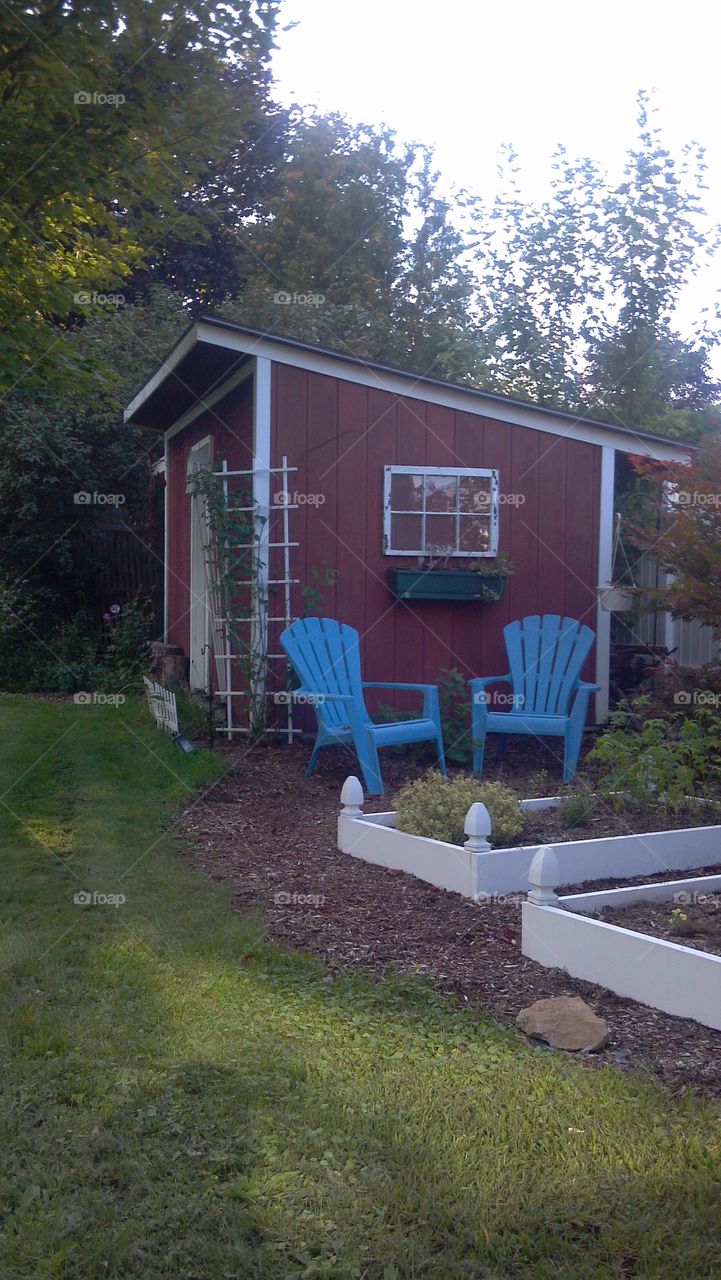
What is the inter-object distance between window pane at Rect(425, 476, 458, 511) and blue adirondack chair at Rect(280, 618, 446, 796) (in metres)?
1.29

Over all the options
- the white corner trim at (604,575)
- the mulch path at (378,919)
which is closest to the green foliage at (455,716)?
the mulch path at (378,919)

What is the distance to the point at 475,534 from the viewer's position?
26.3ft

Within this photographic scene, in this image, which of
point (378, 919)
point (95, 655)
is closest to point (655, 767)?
point (378, 919)

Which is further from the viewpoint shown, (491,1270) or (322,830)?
(322,830)

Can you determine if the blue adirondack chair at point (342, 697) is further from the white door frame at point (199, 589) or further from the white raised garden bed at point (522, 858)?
the white door frame at point (199, 589)

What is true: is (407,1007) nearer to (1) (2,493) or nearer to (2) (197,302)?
(1) (2,493)

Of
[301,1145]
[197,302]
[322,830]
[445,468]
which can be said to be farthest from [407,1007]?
[197,302]

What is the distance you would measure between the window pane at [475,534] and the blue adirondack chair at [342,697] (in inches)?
49.1

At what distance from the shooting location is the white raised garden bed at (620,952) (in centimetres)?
319

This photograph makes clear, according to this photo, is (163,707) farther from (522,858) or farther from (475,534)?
(522,858)

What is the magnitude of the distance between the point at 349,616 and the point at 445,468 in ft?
4.11

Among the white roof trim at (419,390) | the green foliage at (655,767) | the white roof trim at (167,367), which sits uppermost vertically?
the white roof trim at (167,367)

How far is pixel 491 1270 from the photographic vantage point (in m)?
2.07

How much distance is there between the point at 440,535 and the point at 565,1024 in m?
5.15
